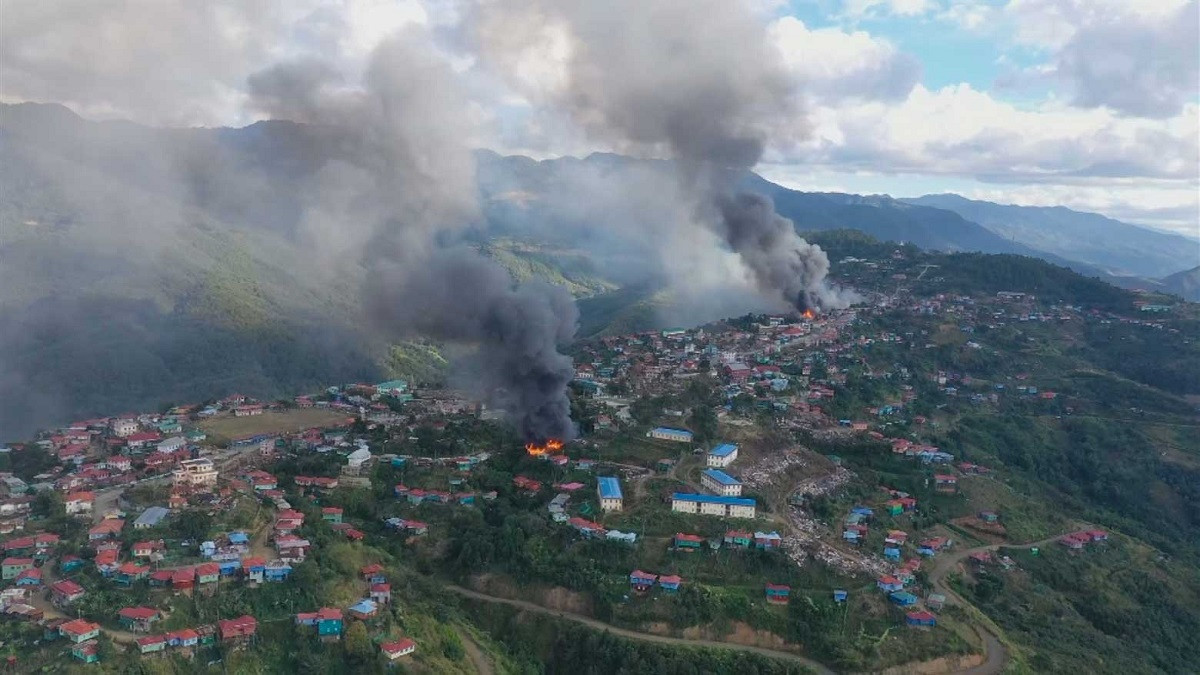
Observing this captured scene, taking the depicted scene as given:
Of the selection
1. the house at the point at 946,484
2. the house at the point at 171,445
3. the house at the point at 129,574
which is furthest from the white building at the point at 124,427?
the house at the point at 946,484

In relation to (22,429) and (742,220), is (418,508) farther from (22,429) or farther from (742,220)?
(742,220)

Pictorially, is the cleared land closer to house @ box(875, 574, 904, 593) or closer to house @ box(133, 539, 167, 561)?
house @ box(133, 539, 167, 561)

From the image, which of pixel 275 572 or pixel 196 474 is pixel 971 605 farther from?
pixel 196 474

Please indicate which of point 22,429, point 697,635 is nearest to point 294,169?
point 22,429

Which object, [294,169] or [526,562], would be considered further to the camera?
[294,169]

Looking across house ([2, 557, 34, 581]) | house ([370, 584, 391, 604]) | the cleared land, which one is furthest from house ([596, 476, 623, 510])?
house ([2, 557, 34, 581])
